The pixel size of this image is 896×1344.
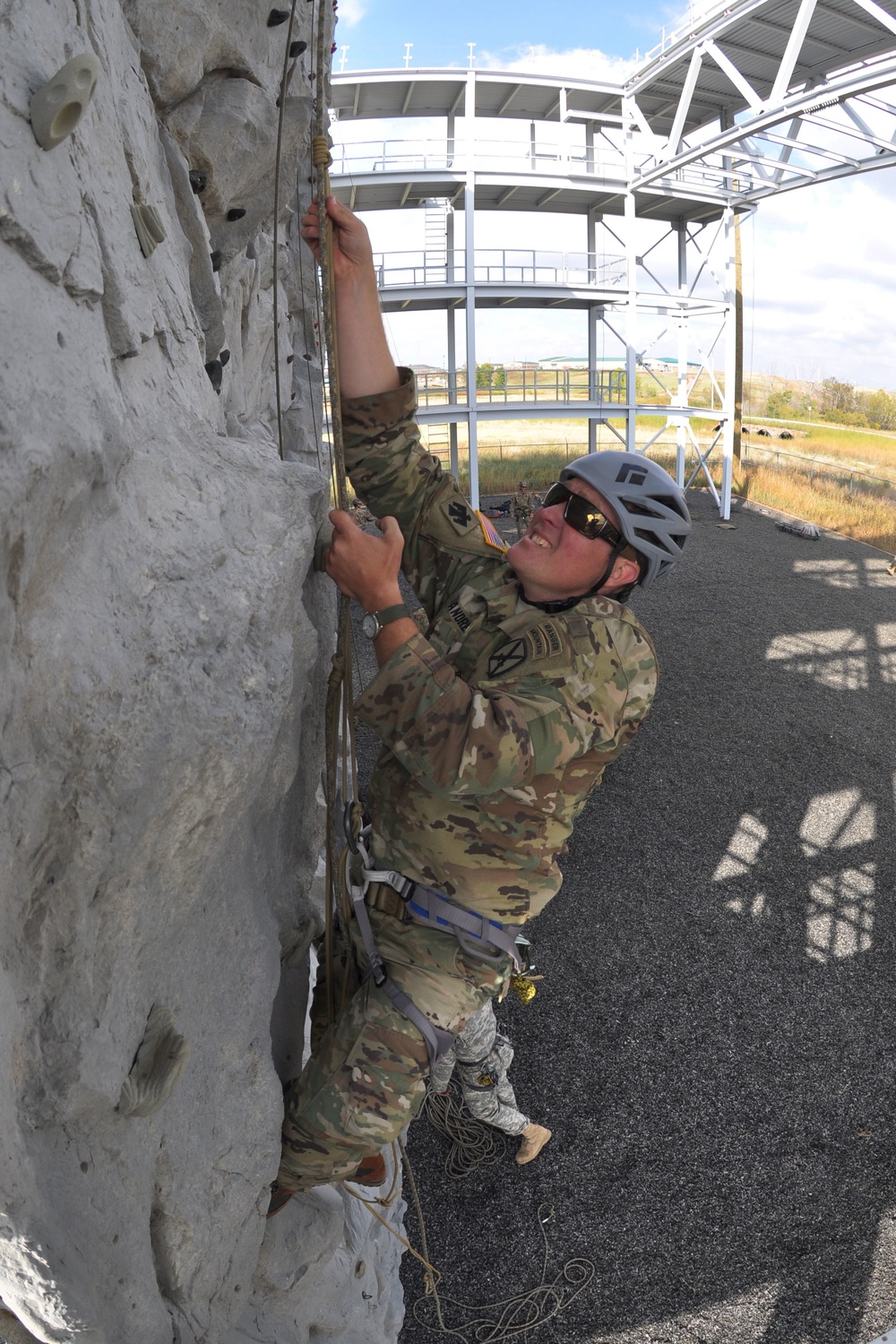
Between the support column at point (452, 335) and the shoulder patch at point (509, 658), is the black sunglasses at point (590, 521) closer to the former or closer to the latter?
the shoulder patch at point (509, 658)

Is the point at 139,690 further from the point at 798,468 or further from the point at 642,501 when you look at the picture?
the point at 798,468

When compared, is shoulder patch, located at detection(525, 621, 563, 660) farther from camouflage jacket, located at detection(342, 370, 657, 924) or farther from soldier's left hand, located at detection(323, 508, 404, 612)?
soldier's left hand, located at detection(323, 508, 404, 612)

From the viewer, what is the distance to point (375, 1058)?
254cm

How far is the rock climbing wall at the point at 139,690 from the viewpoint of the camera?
4.69 ft

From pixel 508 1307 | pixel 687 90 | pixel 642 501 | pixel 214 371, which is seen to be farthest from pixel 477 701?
pixel 687 90

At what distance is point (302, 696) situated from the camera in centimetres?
244

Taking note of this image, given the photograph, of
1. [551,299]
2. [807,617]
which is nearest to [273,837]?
[807,617]

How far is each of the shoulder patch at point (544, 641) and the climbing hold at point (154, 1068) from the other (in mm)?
1287

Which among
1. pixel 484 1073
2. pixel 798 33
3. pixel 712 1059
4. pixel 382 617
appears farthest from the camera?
pixel 798 33

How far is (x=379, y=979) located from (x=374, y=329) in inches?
76.8

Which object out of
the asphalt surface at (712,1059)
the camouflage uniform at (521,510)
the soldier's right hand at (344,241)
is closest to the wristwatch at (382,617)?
the soldier's right hand at (344,241)

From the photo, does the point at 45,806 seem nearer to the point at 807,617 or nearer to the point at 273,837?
the point at 273,837

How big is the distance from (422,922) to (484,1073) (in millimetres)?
2722

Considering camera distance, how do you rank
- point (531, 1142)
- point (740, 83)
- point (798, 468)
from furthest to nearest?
1. point (798, 468)
2. point (740, 83)
3. point (531, 1142)
